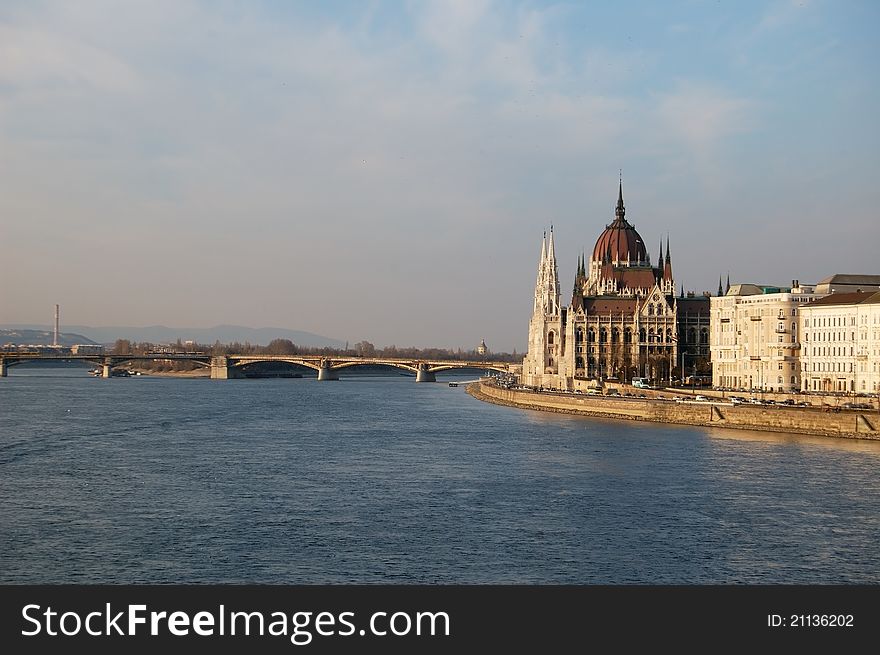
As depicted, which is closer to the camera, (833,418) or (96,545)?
(96,545)

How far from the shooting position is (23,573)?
73.7ft

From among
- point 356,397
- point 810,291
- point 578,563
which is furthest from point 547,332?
point 578,563

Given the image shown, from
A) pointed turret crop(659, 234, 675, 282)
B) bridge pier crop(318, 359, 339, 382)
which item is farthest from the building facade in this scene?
bridge pier crop(318, 359, 339, 382)

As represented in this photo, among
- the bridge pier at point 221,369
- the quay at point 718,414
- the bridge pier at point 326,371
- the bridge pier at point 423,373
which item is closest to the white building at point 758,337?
the quay at point 718,414

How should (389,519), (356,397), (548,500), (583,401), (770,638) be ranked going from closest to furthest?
(770,638) < (389,519) < (548,500) < (583,401) < (356,397)

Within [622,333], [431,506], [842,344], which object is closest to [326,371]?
[622,333]

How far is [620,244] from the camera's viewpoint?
114562 mm

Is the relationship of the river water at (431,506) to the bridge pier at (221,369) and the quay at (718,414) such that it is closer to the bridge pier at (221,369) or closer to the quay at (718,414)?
the quay at (718,414)

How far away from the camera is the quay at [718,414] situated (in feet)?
164

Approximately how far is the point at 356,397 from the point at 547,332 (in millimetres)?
23537

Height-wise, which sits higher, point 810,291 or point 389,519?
point 810,291

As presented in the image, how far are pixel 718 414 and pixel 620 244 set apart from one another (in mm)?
58601

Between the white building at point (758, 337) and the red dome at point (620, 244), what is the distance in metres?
34.7

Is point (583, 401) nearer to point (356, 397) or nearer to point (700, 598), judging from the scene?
point (356, 397)
